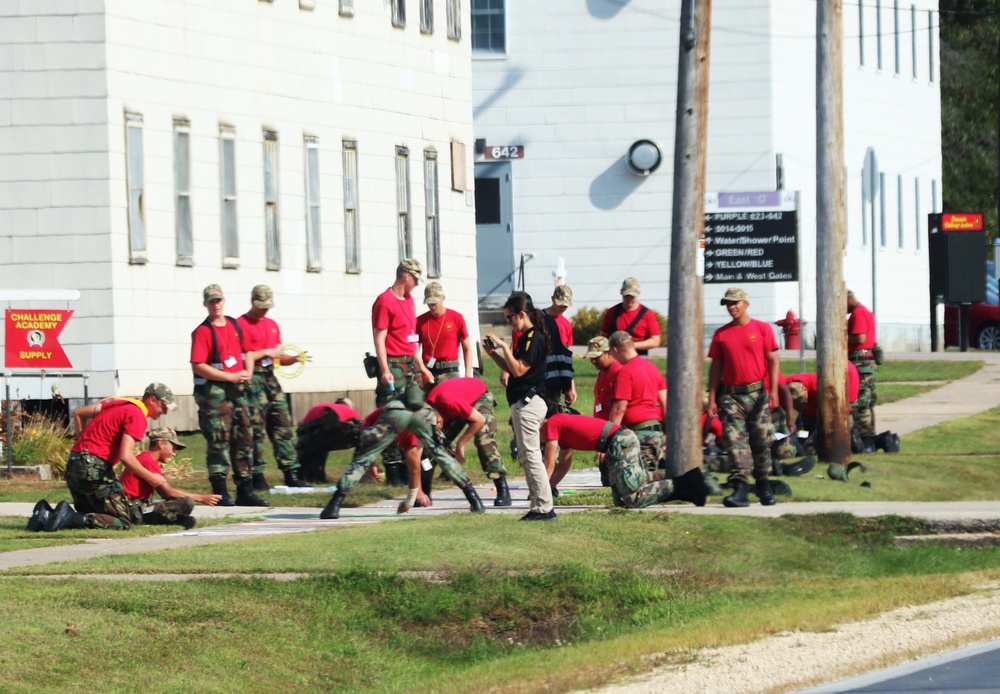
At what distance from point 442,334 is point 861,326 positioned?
226 inches

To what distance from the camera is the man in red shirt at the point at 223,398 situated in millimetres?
15828

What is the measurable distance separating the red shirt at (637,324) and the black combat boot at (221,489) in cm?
371

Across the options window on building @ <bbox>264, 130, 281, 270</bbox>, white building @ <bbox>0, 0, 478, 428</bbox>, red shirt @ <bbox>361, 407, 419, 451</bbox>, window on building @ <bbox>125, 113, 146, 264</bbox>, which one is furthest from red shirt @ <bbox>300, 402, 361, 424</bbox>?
window on building @ <bbox>264, 130, 281, 270</bbox>

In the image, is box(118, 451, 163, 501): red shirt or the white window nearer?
box(118, 451, 163, 501): red shirt

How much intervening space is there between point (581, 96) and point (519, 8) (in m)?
2.16

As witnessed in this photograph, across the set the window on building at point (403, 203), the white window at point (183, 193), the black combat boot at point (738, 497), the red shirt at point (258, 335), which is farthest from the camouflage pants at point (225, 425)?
the window on building at point (403, 203)

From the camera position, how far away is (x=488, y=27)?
125 feet

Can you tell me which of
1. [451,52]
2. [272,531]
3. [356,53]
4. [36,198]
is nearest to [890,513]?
[272,531]

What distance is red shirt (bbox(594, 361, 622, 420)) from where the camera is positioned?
1519cm

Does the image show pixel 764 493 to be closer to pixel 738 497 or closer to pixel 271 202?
pixel 738 497

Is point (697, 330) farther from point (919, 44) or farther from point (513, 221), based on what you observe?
point (919, 44)

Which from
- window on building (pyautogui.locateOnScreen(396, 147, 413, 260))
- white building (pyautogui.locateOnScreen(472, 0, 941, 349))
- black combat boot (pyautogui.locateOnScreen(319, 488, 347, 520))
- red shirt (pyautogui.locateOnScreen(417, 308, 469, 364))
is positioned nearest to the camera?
black combat boot (pyautogui.locateOnScreen(319, 488, 347, 520))

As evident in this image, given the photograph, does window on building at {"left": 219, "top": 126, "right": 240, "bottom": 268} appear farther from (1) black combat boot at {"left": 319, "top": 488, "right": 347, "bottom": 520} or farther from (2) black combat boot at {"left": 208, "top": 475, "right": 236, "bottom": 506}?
(1) black combat boot at {"left": 319, "top": 488, "right": 347, "bottom": 520}

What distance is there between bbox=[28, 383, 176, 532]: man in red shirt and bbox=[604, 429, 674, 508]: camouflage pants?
3.37m
